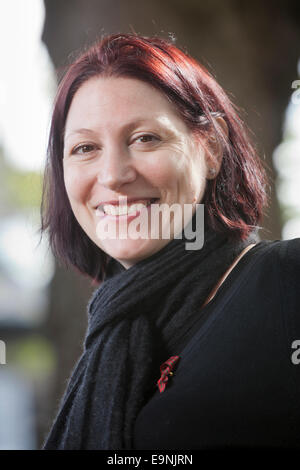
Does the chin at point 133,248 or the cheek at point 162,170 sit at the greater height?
the cheek at point 162,170

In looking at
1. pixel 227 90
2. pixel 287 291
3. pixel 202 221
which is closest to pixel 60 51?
→ pixel 227 90

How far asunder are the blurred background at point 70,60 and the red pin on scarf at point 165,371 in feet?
0.99

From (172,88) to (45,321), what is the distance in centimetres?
59

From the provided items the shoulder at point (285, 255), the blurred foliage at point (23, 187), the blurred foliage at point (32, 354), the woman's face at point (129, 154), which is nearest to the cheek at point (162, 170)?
the woman's face at point (129, 154)

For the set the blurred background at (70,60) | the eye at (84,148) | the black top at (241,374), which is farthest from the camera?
the blurred background at (70,60)

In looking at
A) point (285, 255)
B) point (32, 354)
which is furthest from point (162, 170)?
A: point (32, 354)

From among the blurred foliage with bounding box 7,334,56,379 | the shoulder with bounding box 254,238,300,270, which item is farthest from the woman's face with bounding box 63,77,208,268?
the blurred foliage with bounding box 7,334,56,379

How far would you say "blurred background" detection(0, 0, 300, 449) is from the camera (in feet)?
2.73

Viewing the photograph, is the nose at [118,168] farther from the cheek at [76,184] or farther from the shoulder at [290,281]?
the shoulder at [290,281]

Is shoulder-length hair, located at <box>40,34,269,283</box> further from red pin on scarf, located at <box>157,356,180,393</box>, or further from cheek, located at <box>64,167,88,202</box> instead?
red pin on scarf, located at <box>157,356,180,393</box>

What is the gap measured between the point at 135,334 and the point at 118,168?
21cm

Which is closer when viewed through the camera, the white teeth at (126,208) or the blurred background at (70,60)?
the white teeth at (126,208)

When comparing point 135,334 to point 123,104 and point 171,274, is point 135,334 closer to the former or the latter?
point 171,274

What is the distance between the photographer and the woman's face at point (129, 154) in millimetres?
609
